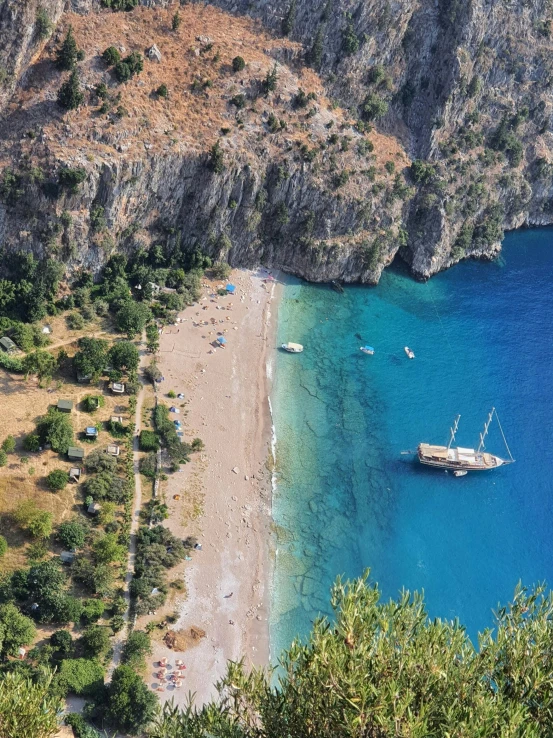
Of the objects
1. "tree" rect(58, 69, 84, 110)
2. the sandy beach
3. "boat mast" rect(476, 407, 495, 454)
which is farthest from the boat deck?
"tree" rect(58, 69, 84, 110)

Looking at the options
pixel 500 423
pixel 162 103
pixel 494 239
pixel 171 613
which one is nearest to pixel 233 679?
pixel 171 613

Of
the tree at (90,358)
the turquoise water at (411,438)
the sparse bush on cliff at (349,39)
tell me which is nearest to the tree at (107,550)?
the turquoise water at (411,438)

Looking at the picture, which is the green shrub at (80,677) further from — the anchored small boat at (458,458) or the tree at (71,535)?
the anchored small boat at (458,458)

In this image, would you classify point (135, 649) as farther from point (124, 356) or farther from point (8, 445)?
→ point (124, 356)

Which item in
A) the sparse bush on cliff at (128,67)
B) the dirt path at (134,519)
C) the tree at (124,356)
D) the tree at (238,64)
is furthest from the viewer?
the tree at (238,64)

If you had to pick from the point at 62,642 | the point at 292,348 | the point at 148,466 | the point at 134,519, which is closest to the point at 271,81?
the point at 292,348

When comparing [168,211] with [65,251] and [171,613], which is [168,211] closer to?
[65,251]
